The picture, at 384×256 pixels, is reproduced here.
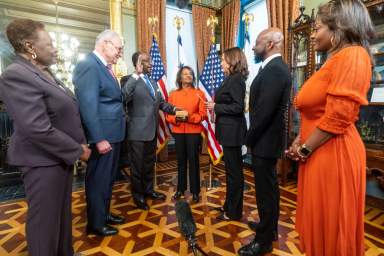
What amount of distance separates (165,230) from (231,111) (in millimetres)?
1157

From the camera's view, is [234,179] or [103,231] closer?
[103,231]

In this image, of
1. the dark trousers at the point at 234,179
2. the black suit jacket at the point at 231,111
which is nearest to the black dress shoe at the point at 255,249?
the dark trousers at the point at 234,179

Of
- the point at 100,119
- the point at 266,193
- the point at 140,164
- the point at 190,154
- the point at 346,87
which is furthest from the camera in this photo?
the point at 190,154

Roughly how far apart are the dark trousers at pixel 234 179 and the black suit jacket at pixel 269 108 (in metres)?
0.53

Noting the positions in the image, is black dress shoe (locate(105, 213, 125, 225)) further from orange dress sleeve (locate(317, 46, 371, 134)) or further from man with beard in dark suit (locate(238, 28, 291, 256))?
orange dress sleeve (locate(317, 46, 371, 134))

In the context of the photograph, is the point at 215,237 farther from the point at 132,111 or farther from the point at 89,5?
the point at 89,5

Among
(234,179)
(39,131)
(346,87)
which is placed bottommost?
(234,179)

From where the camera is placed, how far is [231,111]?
217cm

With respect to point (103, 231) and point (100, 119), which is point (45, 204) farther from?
point (103, 231)

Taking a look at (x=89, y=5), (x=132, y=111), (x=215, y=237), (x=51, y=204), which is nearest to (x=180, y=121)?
(x=132, y=111)

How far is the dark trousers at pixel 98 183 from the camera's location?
200 cm

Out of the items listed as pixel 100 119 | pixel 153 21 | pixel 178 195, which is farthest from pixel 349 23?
pixel 153 21

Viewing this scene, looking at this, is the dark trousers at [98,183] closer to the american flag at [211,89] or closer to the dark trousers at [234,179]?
the dark trousers at [234,179]

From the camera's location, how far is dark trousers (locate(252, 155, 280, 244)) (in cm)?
170
